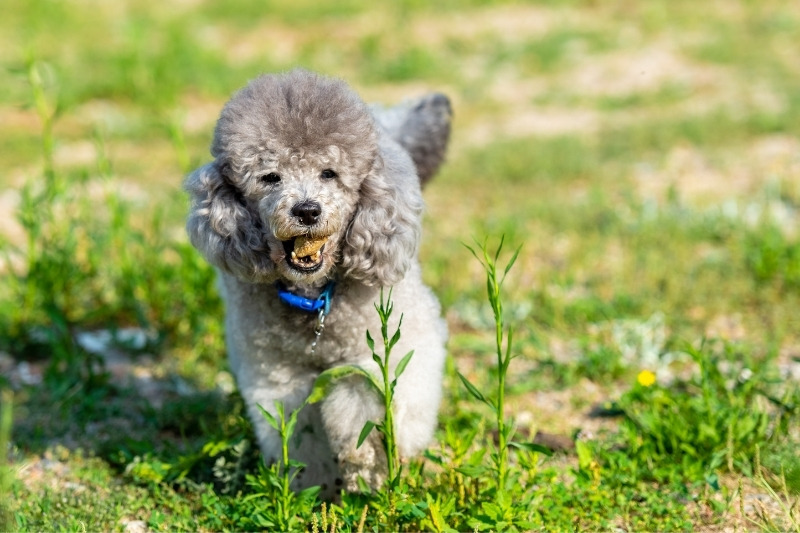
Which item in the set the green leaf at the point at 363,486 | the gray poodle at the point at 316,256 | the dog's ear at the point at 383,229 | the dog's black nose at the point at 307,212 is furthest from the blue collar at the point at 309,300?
the green leaf at the point at 363,486

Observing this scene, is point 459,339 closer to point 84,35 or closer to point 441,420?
point 441,420

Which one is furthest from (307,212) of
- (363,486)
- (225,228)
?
(363,486)

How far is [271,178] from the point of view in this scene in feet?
10.2

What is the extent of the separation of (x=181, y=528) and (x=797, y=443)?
2.36m

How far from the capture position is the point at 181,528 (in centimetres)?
331

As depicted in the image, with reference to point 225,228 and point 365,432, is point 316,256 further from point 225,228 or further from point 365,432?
point 365,432

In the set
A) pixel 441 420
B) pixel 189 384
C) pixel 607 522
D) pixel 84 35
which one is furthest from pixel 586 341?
pixel 84 35

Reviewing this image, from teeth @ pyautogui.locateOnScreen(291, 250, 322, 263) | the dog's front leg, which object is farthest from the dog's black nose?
the dog's front leg

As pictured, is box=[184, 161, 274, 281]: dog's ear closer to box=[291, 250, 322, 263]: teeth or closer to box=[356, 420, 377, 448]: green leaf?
box=[291, 250, 322, 263]: teeth

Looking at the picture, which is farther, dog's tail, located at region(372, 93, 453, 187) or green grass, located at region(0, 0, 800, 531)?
dog's tail, located at region(372, 93, 453, 187)

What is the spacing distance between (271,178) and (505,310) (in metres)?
2.50

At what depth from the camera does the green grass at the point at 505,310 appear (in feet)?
11.0

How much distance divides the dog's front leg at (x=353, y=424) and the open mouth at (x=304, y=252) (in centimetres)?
50

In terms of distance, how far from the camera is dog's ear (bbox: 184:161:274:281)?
310 centimetres
